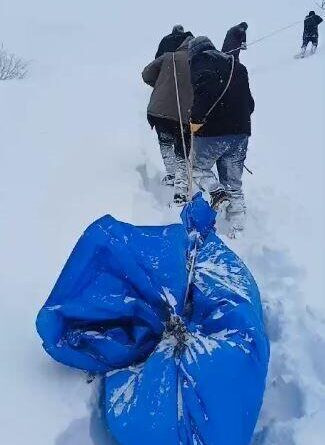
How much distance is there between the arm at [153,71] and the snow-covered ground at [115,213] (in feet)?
2.48

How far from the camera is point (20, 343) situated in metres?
2.22

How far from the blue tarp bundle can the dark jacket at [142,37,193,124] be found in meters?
1.86

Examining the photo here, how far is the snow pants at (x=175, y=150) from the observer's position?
13.1 ft

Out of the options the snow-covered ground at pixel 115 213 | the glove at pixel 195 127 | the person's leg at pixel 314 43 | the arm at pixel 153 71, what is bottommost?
the snow-covered ground at pixel 115 213

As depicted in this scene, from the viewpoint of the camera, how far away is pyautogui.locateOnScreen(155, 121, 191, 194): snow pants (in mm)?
3986

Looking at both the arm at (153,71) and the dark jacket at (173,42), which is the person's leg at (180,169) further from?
the dark jacket at (173,42)

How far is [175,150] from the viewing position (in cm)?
416

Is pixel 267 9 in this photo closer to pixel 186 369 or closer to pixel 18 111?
pixel 18 111

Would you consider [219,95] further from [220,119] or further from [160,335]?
[160,335]

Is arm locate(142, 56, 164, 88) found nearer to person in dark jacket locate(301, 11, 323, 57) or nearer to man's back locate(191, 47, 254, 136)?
man's back locate(191, 47, 254, 136)

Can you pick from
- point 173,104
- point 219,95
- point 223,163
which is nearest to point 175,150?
point 173,104

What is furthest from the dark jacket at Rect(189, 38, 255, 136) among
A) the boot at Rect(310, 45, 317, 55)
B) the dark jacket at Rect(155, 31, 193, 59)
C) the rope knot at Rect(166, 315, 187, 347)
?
the boot at Rect(310, 45, 317, 55)

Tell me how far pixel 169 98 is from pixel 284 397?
2.47 m

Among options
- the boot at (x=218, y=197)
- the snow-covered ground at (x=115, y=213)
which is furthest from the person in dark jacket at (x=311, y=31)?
the boot at (x=218, y=197)
